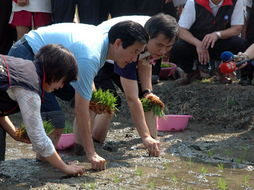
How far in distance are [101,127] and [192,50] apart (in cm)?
244

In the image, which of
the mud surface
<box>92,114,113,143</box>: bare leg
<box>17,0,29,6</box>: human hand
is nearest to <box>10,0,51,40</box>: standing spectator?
<box>17,0,29,6</box>: human hand

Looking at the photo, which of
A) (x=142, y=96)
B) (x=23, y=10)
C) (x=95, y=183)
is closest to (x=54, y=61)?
(x=95, y=183)

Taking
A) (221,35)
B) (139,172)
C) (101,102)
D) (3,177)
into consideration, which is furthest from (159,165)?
(221,35)

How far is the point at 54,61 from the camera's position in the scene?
408 cm

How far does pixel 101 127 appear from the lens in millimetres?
5887

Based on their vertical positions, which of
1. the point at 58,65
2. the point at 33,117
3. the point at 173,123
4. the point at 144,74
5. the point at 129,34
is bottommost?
the point at 173,123

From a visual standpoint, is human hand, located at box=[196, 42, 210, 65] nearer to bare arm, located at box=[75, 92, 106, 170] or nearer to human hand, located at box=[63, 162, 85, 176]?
bare arm, located at box=[75, 92, 106, 170]

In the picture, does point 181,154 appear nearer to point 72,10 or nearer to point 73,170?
point 73,170

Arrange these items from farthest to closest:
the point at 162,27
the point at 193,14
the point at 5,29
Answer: the point at 5,29
the point at 193,14
the point at 162,27

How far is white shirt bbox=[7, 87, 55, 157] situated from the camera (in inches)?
156

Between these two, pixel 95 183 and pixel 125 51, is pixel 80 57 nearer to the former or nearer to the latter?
pixel 125 51

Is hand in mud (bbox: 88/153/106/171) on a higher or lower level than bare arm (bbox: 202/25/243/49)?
lower

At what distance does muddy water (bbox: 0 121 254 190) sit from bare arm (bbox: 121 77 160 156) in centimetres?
15

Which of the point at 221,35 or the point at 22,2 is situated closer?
the point at 22,2
